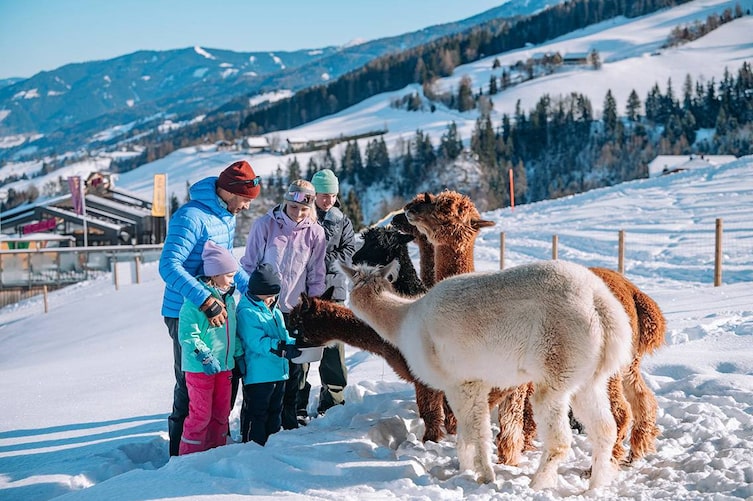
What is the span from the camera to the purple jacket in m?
4.80

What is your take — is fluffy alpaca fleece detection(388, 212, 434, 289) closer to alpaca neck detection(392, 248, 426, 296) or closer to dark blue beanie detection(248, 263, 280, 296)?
alpaca neck detection(392, 248, 426, 296)

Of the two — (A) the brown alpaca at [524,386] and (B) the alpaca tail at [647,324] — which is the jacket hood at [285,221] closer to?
(A) the brown alpaca at [524,386]

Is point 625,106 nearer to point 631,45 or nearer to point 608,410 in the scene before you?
point 631,45

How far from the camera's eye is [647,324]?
395 centimetres

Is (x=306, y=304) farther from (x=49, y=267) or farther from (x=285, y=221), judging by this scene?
(x=49, y=267)

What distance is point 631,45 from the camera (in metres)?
125

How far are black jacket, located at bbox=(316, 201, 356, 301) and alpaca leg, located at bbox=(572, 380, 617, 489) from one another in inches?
84.4

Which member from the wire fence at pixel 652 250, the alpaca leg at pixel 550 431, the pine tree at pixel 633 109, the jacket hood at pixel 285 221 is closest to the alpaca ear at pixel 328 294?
the jacket hood at pixel 285 221

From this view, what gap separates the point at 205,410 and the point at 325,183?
6.47 ft

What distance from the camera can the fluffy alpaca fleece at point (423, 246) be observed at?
15.8 feet

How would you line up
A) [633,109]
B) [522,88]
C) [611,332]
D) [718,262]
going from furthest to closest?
[522,88]
[633,109]
[718,262]
[611,332]

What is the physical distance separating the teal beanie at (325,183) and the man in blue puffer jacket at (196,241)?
794mm

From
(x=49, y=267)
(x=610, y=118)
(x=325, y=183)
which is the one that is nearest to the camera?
(x=325, y=183)

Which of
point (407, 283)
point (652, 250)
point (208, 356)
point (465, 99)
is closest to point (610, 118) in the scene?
point (465, 99)
